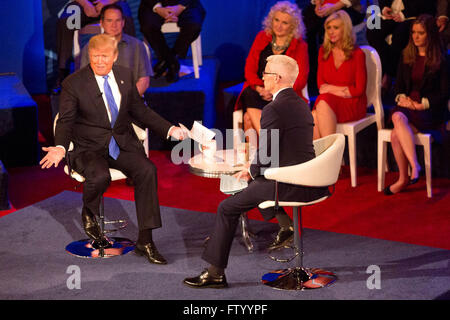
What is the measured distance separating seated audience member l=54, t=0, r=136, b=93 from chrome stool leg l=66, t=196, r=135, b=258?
297cm

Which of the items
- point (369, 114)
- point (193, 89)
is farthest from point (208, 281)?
point (193, 89)

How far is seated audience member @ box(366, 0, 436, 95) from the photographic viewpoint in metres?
6.43

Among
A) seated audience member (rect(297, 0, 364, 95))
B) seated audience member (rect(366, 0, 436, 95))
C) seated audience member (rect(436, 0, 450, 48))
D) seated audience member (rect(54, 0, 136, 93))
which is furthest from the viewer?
seated audience member (rect(54, 0, 136, 93))

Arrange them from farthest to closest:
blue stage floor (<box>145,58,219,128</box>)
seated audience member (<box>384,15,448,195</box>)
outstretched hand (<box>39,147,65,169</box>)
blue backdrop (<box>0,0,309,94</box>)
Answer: blue backdrop (<box>0,0,309,94</box>) → blue stage floor (<box>145,58,219,128</box>) → seated audience member (<box>384,15,448,195</box>) → outstretched hand (<box>39,147,65,169</box>)

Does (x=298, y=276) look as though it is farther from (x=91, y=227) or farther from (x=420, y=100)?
(x=420, y=100)

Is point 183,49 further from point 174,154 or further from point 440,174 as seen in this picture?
point 440,174

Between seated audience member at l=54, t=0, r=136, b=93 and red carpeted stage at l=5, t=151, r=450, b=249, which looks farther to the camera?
seated audience member at l=54, t=0, r=136, b=93

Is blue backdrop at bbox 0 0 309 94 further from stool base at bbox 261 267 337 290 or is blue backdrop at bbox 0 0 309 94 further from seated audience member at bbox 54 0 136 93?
stool base at bbox 261 267 337 290

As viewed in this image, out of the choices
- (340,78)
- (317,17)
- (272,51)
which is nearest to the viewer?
(340,78)

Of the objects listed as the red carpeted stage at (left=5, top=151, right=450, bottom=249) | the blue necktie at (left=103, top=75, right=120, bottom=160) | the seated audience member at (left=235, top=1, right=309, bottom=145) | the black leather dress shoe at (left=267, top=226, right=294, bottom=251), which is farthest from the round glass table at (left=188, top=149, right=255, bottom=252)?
the seated audience member at (left=235, top=1, right=309, bottom=145)

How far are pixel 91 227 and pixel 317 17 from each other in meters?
3.46

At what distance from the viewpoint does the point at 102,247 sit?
14.7ft

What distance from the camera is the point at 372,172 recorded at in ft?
20.6
